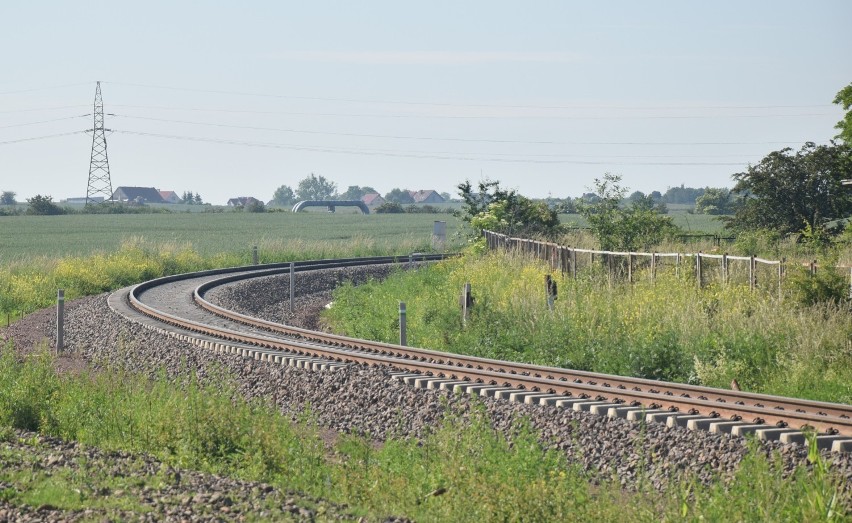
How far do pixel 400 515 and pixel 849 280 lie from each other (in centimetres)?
1161

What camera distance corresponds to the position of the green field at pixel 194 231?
70.2 meters

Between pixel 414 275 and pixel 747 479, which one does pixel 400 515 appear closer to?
pixel 747 479

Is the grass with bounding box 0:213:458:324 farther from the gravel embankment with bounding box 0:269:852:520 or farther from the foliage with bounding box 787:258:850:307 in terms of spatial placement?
the foliage with bounding box 787:258:850:307

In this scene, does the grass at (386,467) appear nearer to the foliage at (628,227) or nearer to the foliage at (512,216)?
the foliage at (628,227)

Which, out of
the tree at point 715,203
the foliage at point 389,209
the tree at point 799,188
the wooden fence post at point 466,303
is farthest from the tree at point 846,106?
the foliage at point 389,209

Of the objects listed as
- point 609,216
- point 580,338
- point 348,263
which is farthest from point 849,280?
point 348,263

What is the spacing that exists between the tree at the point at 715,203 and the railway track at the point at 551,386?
9727cm

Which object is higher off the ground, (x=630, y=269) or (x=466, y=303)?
(x=630, y=269)

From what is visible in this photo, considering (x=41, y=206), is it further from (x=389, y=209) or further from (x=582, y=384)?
(x=582, y=384)

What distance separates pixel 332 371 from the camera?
55.5ft

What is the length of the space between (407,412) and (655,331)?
575 centimetres

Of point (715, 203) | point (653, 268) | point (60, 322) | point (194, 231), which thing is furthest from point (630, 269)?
point (715, 203)

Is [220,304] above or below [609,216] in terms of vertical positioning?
below

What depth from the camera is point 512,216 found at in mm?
45312
